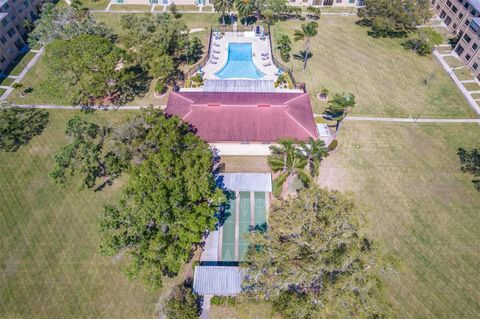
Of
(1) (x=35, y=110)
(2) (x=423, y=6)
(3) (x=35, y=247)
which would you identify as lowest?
(3) (x=35, y=247)

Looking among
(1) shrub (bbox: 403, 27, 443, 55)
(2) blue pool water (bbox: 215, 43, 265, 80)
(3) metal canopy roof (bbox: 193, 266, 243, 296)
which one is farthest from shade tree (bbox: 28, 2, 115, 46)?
(1) shrub (bbox: 403, 27, 443, 55)

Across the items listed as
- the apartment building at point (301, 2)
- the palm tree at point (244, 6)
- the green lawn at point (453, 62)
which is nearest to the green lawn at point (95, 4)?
the apartment building at point (301, 2)

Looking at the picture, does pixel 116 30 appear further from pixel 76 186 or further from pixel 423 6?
pixel 423 6

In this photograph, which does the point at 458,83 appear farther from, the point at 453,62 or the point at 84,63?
the point at 84,63

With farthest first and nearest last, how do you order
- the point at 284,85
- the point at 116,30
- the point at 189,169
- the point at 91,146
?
the point at 116,30 → the point at 284,85 → the point at 91,146 → the point at 189,169

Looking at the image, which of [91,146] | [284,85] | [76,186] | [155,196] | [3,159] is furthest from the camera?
[284,85]

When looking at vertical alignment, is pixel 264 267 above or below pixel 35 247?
above

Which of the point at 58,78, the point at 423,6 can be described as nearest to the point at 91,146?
the point at 58,78

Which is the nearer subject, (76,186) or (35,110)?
(76,186)

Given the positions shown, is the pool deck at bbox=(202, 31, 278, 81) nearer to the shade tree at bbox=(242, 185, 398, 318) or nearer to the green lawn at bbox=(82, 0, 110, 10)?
the green lawn at bbox=(82, 0, 110, 10)
